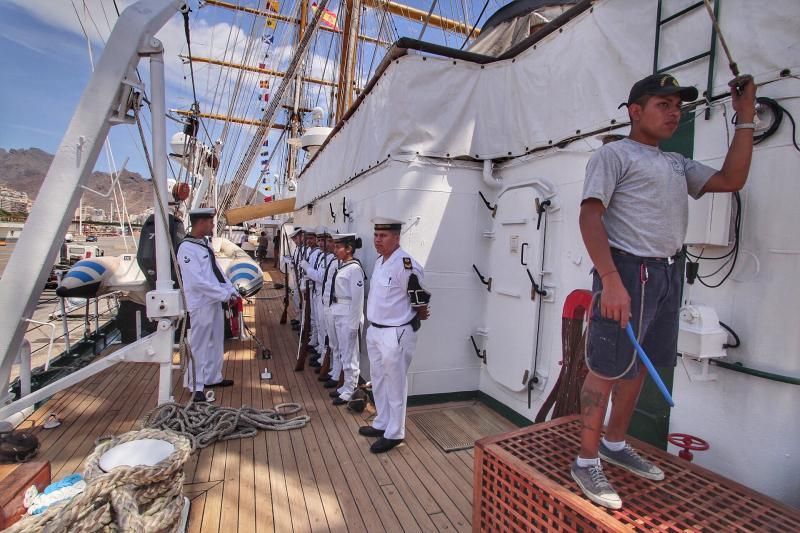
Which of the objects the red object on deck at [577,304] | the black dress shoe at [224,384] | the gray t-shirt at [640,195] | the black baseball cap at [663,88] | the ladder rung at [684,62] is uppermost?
the ladder rung at [684,62]

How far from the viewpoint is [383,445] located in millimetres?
3240

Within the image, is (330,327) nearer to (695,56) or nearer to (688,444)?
(688,444)

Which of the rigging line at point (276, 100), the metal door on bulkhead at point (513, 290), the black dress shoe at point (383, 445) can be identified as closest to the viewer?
the black dress shoe at point (383, 445)

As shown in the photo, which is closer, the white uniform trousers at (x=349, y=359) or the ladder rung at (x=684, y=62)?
the ladder rung at (x=684, y=62)

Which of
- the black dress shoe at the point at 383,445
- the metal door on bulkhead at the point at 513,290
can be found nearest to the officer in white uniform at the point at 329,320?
the black dress shoe at the point at 383,445

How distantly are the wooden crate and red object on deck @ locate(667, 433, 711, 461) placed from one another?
3003mm

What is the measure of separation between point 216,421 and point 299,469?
92cm

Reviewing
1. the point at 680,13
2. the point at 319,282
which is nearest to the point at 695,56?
the point at 680,13

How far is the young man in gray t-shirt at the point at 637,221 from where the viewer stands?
162 cm

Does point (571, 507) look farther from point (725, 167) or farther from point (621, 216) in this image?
point (725, 167)

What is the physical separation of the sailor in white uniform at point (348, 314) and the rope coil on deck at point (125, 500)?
2.30m

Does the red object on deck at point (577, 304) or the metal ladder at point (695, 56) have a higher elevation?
the metal ladder at point (695, 56)

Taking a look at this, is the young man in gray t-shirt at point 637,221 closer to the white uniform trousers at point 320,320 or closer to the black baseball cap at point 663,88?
the black baseball cap at point 663,88

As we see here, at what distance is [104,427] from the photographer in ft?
11.6
